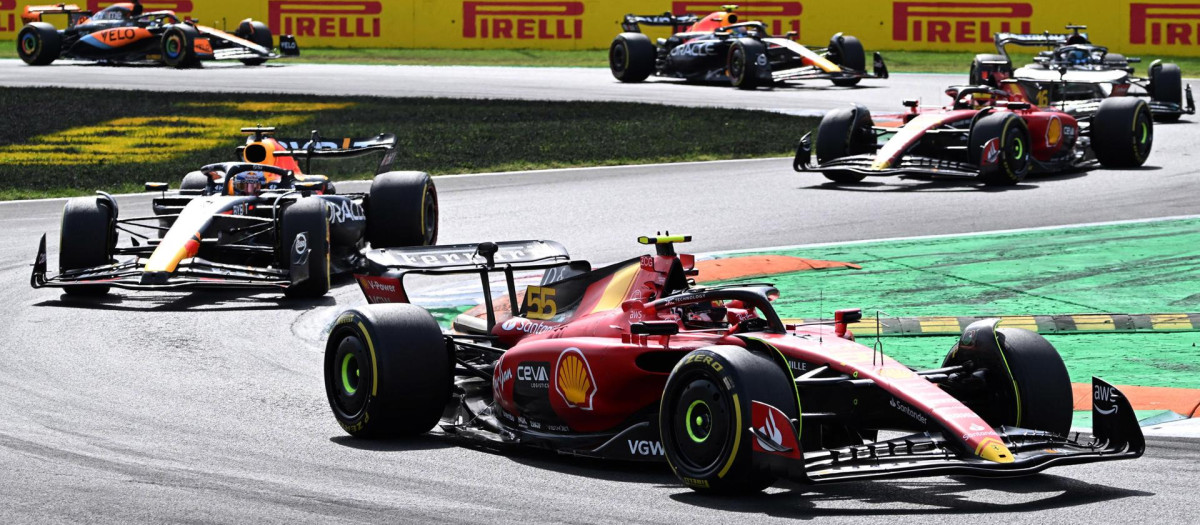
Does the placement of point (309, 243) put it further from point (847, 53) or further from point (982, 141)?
point (847, 53)

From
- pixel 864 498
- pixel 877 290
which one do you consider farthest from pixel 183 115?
pixel 864 498

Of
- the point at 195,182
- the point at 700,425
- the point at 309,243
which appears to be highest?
the point at 195,182

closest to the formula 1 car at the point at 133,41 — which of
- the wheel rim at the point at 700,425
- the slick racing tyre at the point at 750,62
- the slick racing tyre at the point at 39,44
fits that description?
the slick racing tyre at the point at 39,44

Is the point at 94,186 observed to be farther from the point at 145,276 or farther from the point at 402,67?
the point at 402,67

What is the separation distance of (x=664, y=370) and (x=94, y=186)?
576 inches

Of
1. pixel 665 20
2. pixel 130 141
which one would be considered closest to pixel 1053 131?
pixel 130 141

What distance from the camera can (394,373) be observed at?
833cm

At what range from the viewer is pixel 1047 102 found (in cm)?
2467

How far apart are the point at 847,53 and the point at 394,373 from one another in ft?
88.4

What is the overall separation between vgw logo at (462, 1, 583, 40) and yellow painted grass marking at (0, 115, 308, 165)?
14.8 meters

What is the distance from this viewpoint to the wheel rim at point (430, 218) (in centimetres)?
1558

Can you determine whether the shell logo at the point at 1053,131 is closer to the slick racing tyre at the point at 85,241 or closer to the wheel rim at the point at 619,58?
the slick racing tyre at the point at 85,241

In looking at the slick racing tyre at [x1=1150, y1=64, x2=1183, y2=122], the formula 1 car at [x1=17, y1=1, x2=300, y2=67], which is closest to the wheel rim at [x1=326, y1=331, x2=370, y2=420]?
the slick racing tyre at [x1=1150, y1=64, x2=1183, y2=122]

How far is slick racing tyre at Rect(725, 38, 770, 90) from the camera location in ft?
109
